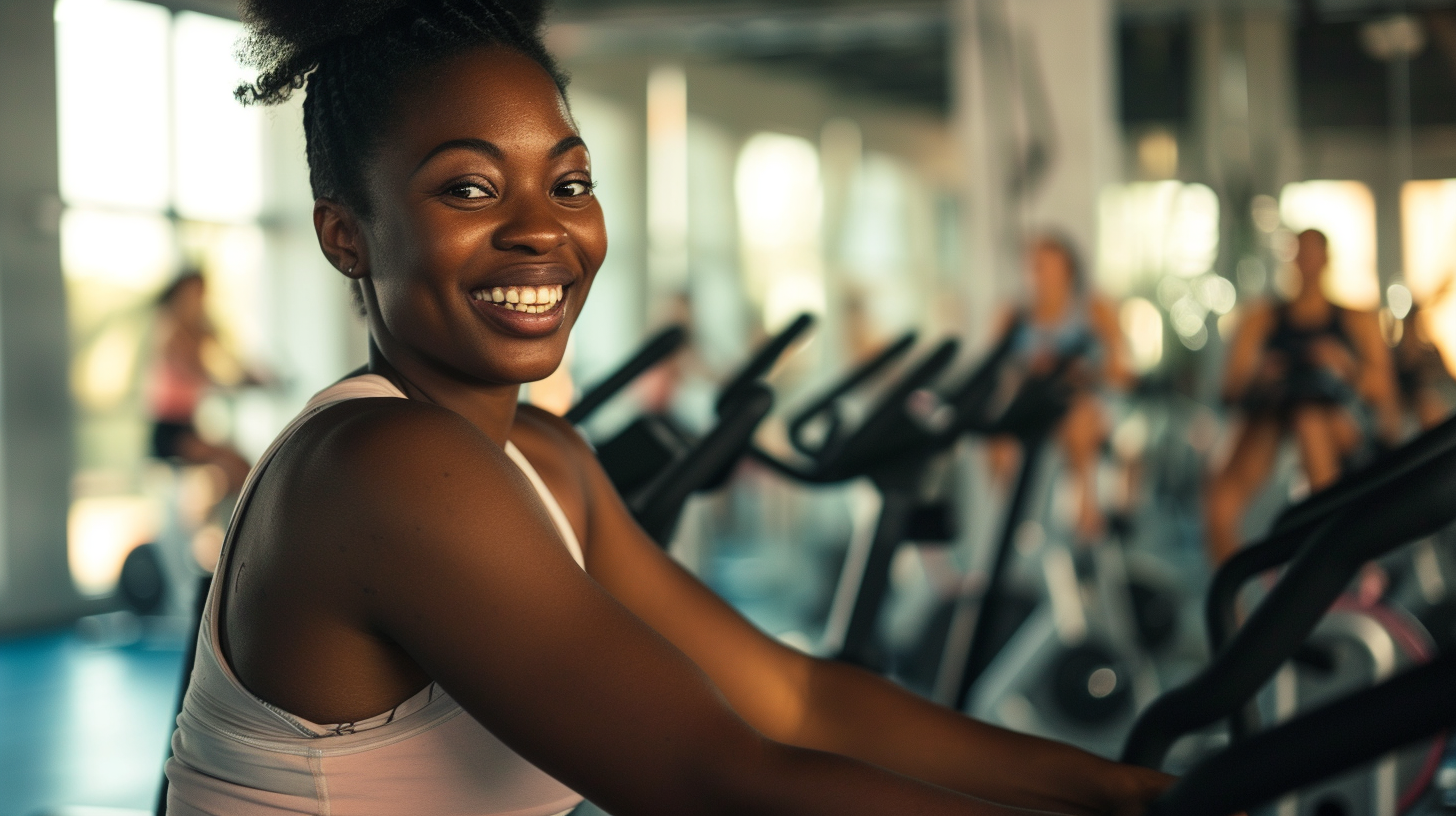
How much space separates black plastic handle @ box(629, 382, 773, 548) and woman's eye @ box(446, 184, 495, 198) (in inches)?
26.6

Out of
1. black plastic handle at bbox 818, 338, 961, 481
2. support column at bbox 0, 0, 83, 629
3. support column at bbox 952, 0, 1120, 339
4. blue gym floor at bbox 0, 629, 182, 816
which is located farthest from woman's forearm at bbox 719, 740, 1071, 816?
support column at bbox 0, 0, 83, 629

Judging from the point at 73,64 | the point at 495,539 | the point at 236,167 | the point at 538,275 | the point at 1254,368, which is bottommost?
the point at 1254,368

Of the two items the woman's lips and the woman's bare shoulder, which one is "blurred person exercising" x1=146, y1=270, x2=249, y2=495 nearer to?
the woman's lips

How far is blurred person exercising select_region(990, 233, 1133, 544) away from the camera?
5.42 meters

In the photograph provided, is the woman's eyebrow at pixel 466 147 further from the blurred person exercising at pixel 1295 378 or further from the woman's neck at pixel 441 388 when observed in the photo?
the blurred person exercising at pixel 1295 378

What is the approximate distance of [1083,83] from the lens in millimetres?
6566

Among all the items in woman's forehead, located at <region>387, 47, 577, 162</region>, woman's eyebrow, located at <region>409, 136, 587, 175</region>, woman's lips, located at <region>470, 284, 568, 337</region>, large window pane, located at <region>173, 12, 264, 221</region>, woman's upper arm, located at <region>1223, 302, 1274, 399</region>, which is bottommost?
woman's upper arm, located at <region>1223, 302, 1274, 399</region>

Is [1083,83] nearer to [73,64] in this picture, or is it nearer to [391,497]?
[73,64]

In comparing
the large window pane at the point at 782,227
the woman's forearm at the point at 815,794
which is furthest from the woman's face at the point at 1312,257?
the woman's forearm at the point at 815,794

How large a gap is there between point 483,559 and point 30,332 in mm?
6334

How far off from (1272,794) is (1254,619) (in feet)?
1.13

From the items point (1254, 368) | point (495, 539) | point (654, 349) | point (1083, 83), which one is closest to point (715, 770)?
point (495, 539)

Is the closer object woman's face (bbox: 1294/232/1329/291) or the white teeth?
the white teeth

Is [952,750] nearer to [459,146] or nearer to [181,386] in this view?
[459,146]
